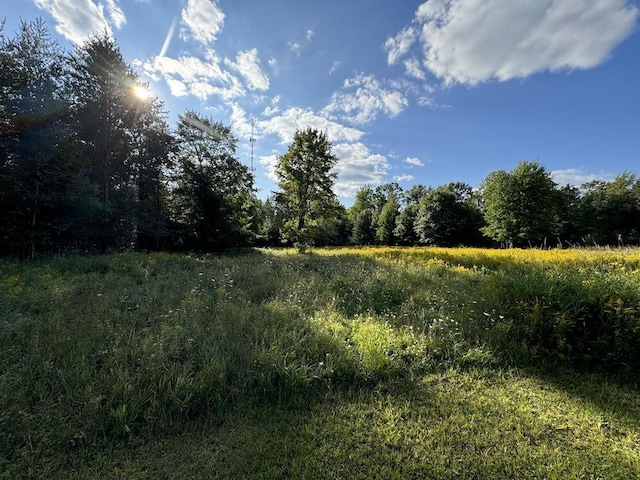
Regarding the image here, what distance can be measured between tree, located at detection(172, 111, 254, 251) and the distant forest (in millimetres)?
87

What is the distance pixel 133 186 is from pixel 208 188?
488 cm

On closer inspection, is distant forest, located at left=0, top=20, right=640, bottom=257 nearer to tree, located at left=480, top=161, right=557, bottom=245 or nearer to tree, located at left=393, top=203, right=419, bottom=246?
tree, located at left=480, top=161, right=557, bottom=245

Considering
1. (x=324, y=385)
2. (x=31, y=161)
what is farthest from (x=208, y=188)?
(x=324, y=385)

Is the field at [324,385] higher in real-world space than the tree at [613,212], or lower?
lower

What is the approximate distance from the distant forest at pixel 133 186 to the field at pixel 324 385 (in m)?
8.11

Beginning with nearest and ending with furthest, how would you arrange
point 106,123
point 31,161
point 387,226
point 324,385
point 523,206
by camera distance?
1. point 324,385
2. point 31,161
3. point 106,123
4. point 523,206
5. point 387,226

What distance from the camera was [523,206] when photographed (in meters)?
32.2

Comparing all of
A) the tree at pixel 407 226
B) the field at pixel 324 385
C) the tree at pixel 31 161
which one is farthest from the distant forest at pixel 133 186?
the field at pixel 324 385

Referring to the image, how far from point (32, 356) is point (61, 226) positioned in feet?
38.7

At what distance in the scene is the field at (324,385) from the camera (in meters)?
2.20

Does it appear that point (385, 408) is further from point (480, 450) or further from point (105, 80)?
point (105, 80)

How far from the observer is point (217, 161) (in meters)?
24.7

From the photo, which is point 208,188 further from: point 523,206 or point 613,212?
point 613,212

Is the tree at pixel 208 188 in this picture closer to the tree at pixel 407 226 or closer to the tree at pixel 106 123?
the tree at pixel 106 123
